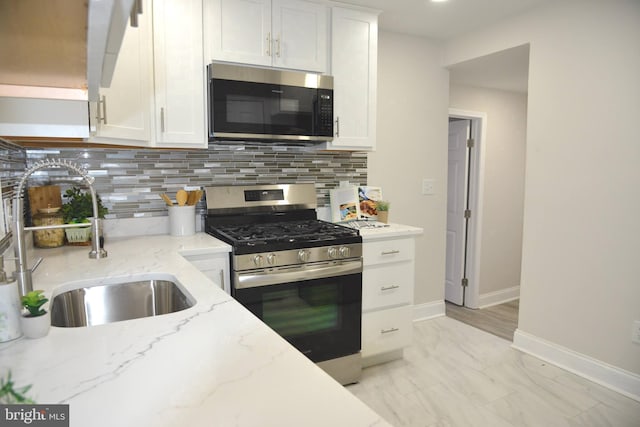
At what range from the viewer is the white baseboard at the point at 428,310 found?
3.65m

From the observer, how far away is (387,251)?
8.80 ft

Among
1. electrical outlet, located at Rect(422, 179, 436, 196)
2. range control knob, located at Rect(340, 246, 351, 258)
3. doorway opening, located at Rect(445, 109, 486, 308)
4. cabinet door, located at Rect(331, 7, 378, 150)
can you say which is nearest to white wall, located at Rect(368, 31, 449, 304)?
electrical outlet, located at Rect(422, 179, 436, 196)

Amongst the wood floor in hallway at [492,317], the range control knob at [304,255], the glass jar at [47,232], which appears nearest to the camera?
the glass jar at [47,232]

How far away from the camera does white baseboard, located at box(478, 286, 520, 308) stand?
430 centimetres

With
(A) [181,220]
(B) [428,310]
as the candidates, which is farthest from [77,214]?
(B) [428,310]

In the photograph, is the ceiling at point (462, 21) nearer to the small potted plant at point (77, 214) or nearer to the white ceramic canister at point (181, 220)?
the white ceramic canister at point (181, 220)

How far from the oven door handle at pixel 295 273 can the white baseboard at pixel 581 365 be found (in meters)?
1.48

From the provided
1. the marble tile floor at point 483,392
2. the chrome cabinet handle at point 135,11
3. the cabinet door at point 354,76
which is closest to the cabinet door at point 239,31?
the cabinet door at point 354,76

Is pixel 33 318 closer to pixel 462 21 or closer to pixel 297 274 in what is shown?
pixel 297 274

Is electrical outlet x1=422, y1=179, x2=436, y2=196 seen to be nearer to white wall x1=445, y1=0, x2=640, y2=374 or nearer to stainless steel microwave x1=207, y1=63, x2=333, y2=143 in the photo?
white wall x1=445, y1=0, x2=640, y2=374

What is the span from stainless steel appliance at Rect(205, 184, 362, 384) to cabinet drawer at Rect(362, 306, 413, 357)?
12cm

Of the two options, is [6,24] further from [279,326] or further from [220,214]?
[220,214]

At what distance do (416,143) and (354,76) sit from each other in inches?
39.8

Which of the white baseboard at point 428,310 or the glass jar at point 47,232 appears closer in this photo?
the glass jar at point 47,232
